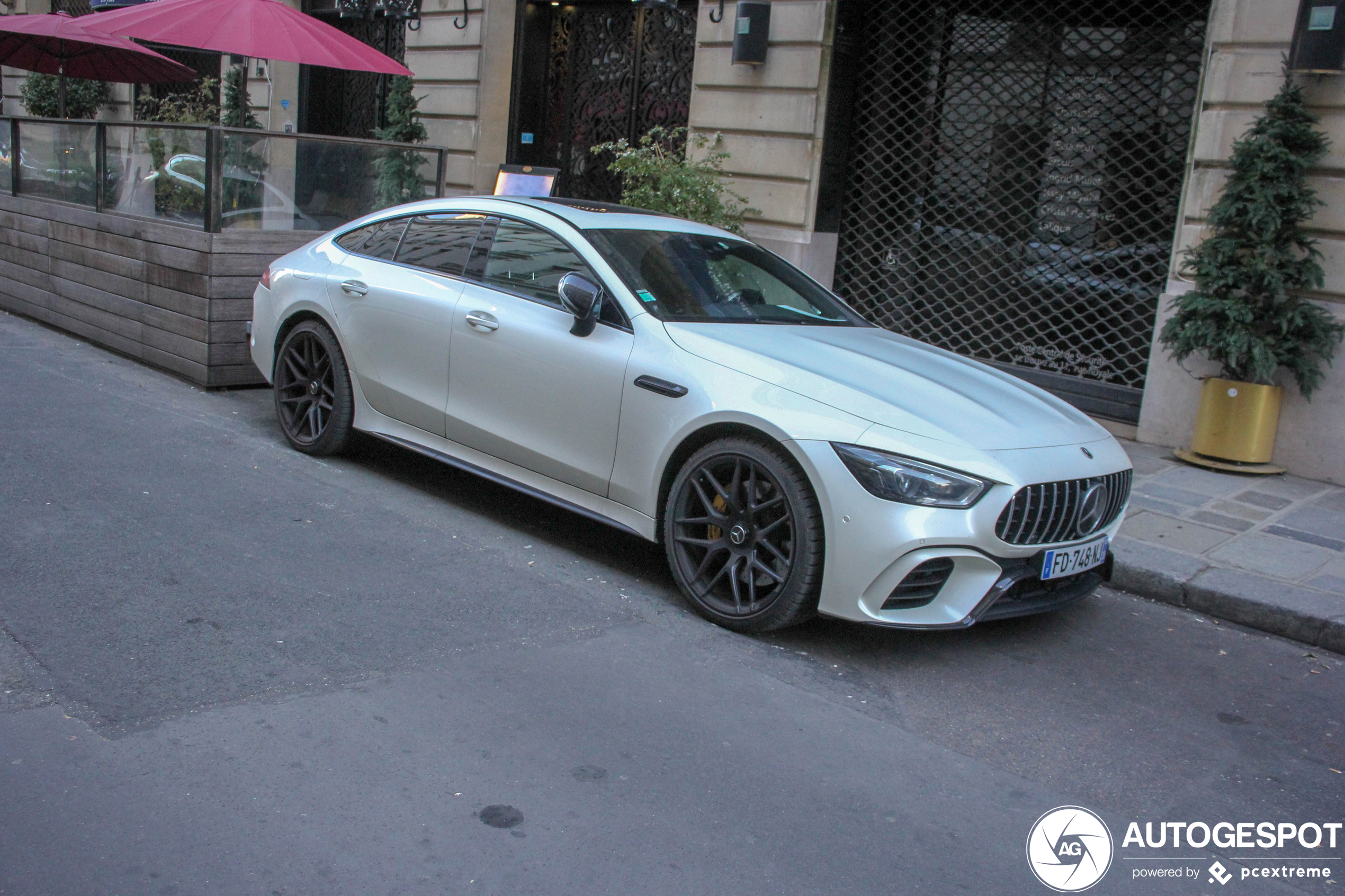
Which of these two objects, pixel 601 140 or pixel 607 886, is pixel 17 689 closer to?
pixel 607 886

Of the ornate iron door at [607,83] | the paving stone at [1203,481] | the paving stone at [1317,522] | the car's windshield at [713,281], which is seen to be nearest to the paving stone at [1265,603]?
the paving stone at [1317,522]

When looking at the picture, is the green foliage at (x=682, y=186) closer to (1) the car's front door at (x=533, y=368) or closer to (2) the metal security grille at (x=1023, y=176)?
(2) the metal security grille at (x=1023, y=176)

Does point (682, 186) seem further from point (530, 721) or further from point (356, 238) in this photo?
point (530, 721)

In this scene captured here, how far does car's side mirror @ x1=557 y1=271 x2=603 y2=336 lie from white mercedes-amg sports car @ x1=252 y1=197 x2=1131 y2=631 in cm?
1

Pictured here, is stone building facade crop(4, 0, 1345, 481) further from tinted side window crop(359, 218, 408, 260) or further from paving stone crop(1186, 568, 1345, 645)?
tinted side window crop(359, 218, 408, 260)

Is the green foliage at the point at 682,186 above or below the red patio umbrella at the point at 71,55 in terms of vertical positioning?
below

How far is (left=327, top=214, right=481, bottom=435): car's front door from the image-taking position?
234 inches

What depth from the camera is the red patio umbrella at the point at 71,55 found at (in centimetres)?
1134

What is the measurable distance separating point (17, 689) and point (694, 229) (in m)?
3.65

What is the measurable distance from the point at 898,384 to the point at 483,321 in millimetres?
1970

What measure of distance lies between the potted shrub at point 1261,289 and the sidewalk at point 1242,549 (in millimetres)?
450

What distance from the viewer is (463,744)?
3.58 m

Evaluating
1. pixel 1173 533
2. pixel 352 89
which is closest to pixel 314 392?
pixel 1173 533

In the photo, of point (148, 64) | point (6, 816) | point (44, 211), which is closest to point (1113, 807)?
point (6, 816)
